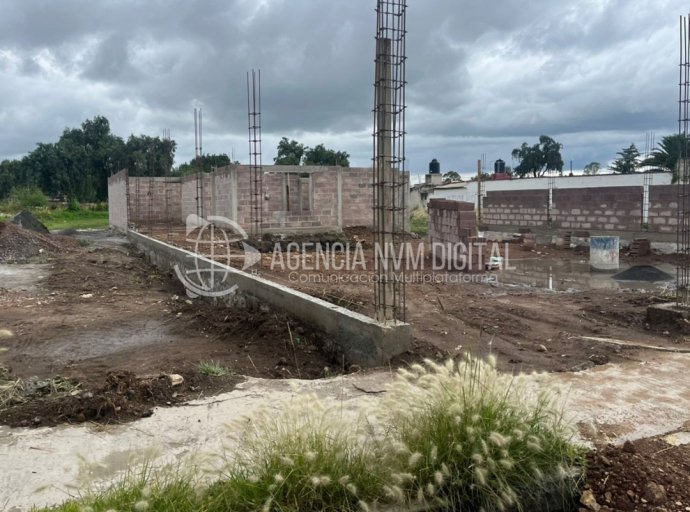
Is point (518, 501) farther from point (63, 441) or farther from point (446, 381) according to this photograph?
point (63, 441)

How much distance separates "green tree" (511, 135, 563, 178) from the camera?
5631cm

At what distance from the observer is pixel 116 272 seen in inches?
504

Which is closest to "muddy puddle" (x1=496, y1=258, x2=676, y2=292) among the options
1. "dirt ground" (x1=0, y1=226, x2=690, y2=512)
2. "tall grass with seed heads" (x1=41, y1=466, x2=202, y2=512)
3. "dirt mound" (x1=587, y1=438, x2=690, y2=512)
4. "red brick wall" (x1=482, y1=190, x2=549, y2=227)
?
"dirt ground" (x1=0, y1=226, x2=690, y2=512)

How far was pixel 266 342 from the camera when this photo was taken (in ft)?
20.4

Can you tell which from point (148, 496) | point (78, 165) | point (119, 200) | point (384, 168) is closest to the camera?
point (148, 496)

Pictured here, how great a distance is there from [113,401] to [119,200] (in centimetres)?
2525

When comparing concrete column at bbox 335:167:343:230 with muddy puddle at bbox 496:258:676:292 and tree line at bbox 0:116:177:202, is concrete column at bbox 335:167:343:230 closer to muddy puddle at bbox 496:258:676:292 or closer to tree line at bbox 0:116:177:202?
muddy puddle at bbox 496:258:676:292

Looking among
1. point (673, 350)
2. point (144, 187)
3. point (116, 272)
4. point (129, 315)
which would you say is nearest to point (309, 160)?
point (144, 187)

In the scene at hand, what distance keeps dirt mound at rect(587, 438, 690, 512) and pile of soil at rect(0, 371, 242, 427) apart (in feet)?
8.49

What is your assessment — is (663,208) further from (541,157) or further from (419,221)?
(541,157)

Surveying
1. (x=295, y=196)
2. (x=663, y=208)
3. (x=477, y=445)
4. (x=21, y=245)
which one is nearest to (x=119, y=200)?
(x=21, y=245)

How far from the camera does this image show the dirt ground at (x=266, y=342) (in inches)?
137

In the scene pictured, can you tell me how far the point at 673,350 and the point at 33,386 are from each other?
18.2 ft

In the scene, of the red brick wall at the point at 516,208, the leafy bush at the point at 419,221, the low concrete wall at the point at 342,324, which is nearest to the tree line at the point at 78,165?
the leafy bush at the point at 419,221
